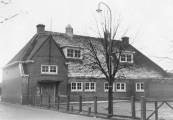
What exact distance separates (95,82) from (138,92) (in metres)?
6.46

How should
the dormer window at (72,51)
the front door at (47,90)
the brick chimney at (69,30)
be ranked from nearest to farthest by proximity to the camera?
the front door at (47,90), the dormer window at (72,51), the brick chimney at (69,30)

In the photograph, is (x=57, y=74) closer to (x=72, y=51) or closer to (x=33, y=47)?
(x=72, y=51)

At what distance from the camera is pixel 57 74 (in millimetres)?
30047

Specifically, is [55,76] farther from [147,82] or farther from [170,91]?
[170,91]

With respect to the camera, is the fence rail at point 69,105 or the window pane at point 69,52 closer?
the fence rail at point 69,105

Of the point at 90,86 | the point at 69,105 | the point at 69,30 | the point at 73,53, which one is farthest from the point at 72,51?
the point at 69,105

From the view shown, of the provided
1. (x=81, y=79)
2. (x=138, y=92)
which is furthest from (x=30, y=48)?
(x=138, y=92)

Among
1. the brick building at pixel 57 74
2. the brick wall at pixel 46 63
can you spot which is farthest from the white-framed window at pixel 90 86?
the brick wall at pixel 46 63

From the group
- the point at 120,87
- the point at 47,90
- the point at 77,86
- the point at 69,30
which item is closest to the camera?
the point at 47,90

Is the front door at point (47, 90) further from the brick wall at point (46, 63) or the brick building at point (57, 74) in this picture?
the brick wall at point (46, 63)

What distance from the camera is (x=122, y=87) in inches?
1362

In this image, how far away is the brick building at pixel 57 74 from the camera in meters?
28.9

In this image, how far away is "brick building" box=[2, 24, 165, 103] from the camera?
2888 centimetres

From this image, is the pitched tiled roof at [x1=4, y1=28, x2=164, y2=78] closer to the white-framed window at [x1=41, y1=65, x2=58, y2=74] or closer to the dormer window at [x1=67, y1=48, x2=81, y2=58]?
the dormer window at [x1=67, y1=48, x2=81, y2=58]
